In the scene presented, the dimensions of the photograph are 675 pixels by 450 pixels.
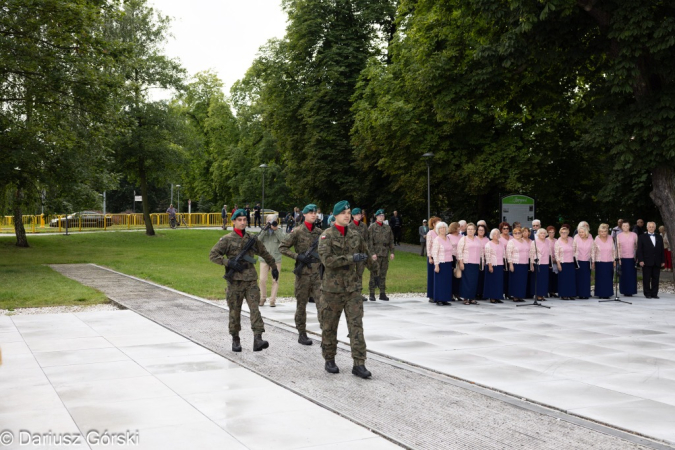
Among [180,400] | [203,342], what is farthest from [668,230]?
[180,400]

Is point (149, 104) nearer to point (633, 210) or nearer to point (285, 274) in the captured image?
point (285, 274)

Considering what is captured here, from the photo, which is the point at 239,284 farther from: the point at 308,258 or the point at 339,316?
the point at 339,316

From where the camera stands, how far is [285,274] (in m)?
23.5

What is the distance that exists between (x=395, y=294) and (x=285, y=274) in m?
6.45

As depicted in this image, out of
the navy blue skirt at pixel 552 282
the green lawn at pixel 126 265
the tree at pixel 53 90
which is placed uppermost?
the tree at pixel 53 90

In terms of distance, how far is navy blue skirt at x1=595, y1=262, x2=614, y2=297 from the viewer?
1761 cm

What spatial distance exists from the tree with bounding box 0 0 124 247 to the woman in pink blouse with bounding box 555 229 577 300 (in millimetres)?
15984

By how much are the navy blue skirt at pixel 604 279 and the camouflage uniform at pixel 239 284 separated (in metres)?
10.8

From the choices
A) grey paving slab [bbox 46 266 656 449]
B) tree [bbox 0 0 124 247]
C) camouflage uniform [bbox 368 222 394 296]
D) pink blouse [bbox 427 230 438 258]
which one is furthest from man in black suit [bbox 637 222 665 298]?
tree [bbox 0 0 124 247]

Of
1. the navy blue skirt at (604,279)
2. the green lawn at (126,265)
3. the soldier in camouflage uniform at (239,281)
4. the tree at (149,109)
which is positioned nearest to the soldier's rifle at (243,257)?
the soldier in camouflage uniform at (239,281)

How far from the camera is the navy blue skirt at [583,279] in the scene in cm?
1758

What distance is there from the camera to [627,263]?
1839 centimetres

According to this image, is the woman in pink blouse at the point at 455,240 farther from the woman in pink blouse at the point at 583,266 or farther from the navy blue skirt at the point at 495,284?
the woman in pink blouse at the point at 583,266

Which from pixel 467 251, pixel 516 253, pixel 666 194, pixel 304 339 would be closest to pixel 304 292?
pixel 304 339
